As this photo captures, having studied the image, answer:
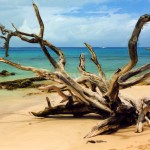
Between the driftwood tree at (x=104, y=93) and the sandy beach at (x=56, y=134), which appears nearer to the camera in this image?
the sandy beach at (x=56, y=134)

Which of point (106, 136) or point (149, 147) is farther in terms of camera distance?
point (106, 136)

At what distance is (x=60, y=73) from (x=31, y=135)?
6.22ft

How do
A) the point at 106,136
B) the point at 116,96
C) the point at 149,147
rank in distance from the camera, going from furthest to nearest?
the point at 116,96 → the point at 106,136 → the point at 149,147

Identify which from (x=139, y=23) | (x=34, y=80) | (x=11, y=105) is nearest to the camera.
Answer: (x=139, y=23)

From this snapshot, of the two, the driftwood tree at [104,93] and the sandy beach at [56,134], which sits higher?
the driftwood tree at [104,93]

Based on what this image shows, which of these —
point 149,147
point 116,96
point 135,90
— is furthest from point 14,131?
point 135,90

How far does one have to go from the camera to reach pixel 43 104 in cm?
1325

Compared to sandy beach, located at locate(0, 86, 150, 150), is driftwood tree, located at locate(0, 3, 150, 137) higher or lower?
higher

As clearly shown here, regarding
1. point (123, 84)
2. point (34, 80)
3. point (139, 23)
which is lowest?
point (34, 80)

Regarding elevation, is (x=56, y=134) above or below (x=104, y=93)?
below

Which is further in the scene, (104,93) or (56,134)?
(104,93)

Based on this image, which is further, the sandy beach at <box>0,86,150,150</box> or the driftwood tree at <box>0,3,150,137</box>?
the driftwood tree at <box>0,3,150,137</box>

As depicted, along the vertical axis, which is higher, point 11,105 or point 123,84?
point 123,84

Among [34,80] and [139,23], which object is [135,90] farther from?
[139,23]
